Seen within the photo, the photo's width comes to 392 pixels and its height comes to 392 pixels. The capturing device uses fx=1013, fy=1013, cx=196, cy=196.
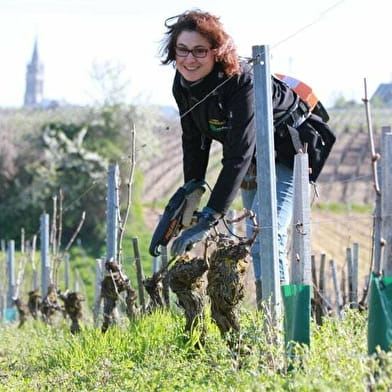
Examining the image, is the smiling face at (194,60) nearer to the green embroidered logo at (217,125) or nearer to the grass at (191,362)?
the green embroidered logo at (217,125)

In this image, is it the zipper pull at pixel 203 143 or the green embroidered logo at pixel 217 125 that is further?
the zipper pull at pixel 203 143

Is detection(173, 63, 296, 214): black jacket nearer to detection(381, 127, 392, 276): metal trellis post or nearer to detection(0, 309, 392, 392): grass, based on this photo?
detection(0, 309, 392, 392): grass

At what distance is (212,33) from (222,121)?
481mm

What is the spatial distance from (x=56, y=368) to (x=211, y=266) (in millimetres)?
1296

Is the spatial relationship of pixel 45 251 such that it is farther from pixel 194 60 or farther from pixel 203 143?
pixel 194 60

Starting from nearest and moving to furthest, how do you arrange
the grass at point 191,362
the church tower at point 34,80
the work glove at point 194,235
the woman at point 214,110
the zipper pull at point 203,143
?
the grass at point 191,362 < the work glove at point 194,235 < the woman at point 214,110 < the zipper pull at point 203,143 < the church tower at point 34,80

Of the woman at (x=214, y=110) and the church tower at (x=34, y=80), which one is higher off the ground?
the church tower at (x=34, y=80)

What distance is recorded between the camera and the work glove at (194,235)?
5.12 metres

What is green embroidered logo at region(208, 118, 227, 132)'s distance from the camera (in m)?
5.58

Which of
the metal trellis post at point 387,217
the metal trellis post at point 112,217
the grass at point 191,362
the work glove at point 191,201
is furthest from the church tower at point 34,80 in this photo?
the metal trellis post at point 387,217

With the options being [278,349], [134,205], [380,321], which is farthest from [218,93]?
[134,205]

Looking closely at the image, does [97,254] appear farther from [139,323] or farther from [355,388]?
[355,388]

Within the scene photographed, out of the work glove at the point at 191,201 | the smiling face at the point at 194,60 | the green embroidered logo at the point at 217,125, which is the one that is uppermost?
the smiling face at the point at 194,60

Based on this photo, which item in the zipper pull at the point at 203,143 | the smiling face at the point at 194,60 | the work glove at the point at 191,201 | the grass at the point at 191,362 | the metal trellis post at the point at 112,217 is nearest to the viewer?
the grass at the point at 191,362
